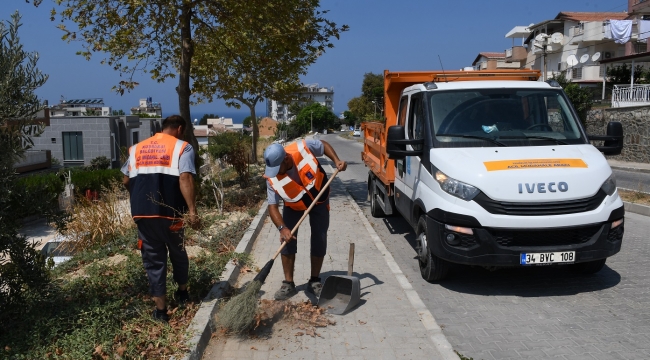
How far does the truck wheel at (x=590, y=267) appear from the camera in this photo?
650 centimetres

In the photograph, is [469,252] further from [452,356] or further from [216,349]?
[216,349]

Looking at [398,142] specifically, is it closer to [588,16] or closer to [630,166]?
[630,166]

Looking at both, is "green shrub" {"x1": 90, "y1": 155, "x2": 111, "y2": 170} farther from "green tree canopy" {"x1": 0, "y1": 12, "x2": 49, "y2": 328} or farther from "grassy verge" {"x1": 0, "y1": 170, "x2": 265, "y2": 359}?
"green tree canopy" {"x1": 0, "y1": 12, "x2": 49, "y2": 328}

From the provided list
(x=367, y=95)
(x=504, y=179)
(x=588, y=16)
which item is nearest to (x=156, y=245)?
(x=504, y=179)

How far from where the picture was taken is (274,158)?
529cm

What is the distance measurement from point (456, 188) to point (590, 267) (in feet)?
6.64

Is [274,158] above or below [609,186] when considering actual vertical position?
above

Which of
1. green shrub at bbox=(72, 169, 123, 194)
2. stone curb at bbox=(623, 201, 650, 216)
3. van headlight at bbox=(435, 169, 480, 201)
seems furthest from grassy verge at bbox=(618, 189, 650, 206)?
green shrub at bbox=(72, 169, 123, 194)

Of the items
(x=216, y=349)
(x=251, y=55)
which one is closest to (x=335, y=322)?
(x=216, y=349)

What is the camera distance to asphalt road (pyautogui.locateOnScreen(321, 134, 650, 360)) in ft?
15.8

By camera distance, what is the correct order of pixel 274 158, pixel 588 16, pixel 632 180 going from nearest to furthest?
pixel 274 158, pixel 632 180, pixel 588 16

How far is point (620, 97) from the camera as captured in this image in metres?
29.2

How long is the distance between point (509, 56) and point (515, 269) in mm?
59499

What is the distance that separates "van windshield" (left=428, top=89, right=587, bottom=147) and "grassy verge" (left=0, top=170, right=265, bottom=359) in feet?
9.89
